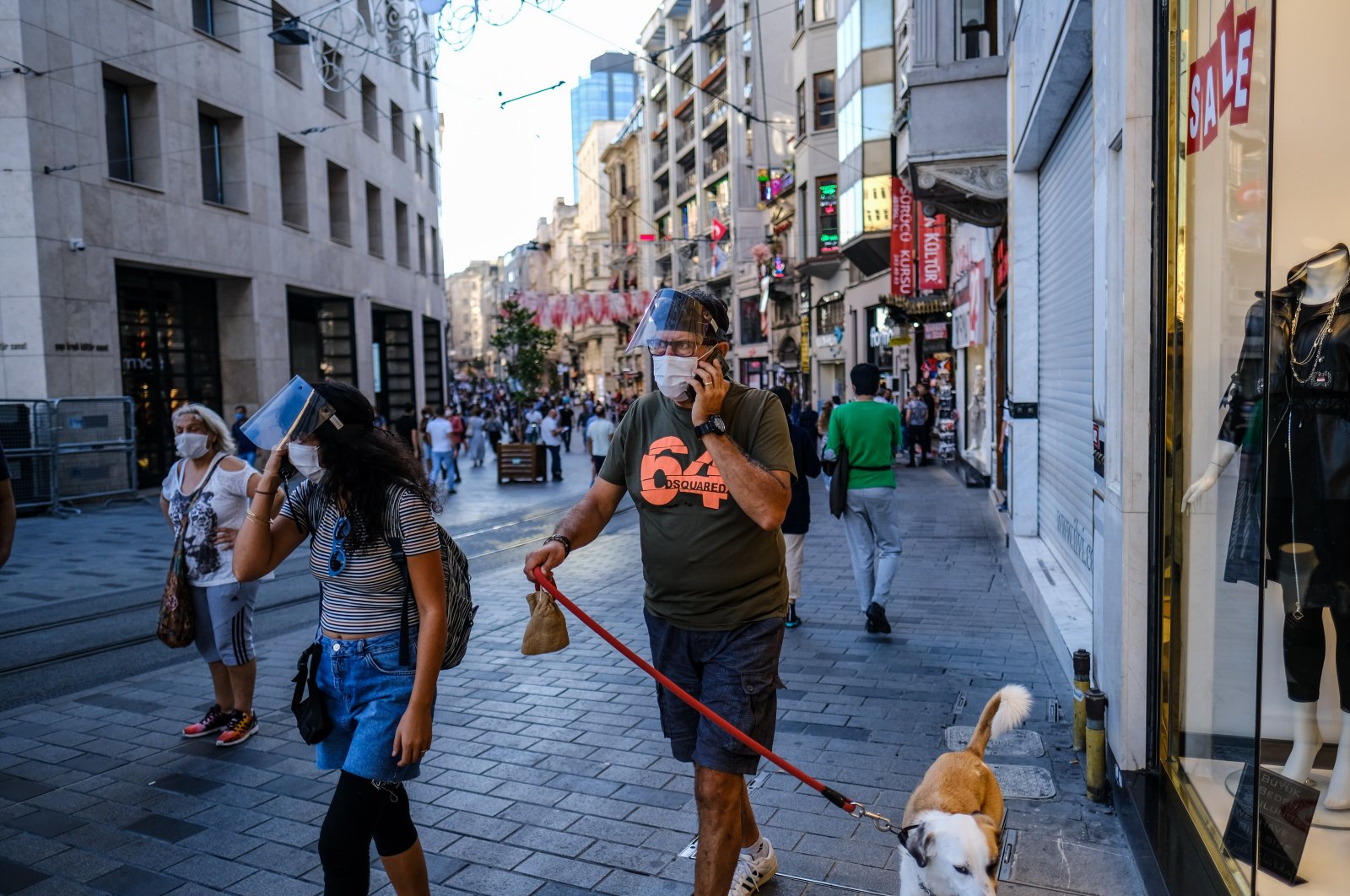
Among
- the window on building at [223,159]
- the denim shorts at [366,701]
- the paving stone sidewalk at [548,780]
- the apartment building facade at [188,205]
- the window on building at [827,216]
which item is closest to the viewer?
the denim shorts at [366,701]

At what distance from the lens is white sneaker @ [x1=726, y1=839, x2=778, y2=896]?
11.6 feet

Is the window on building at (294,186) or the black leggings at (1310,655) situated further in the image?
the window on building at (294,186)

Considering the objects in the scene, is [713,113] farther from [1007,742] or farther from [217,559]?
[1007,742]

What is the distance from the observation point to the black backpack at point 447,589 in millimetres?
3035

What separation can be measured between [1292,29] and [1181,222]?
82 cm

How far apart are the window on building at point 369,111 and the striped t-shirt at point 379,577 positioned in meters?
27.4

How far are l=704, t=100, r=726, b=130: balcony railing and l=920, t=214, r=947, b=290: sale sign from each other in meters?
30.1

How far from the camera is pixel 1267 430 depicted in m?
3.01

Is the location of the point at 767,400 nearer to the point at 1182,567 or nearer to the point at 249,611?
the point at 1182,567

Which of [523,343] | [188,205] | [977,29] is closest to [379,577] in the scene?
[977,29]

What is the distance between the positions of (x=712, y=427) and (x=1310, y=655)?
2.22 metres

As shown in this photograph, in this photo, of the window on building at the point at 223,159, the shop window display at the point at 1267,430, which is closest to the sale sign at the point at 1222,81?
the shop window display at the point at 1267,430

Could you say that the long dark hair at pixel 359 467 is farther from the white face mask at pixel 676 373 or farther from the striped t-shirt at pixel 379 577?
the white face mask at pixel 676 373

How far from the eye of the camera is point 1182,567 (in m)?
3.90
